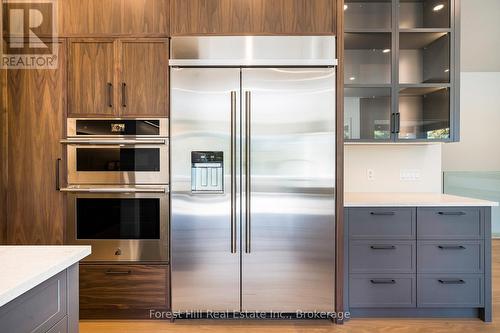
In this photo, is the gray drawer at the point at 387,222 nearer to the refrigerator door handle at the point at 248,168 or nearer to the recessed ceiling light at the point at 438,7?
the refrigerator door handle at the point at 248,168

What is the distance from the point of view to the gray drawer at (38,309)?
0.86 m

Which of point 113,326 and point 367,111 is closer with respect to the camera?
point 113,326

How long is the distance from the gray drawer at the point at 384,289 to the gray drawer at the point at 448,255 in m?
0.16

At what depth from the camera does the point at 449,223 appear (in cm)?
231

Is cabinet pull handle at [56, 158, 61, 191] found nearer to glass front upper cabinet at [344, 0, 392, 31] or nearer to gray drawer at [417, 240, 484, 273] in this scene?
glass front upper cabinet at [344, 0, 392, 31]

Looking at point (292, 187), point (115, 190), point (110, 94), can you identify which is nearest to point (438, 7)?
point (292, 187)

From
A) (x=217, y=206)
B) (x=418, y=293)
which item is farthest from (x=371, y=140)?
(x=217, y=206)

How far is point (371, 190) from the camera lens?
2.98 metres

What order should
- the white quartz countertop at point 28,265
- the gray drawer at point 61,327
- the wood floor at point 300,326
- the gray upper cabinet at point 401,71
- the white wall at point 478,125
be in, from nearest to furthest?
the white quartz countertop at point 28,265, the gray drawer at point 61,327, the wood floor at point 300,326, the gray upper cabinet at point 401,71, the white wall at point 478,125

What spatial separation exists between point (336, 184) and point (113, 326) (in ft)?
6.62

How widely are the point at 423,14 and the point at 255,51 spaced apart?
5.24 feet

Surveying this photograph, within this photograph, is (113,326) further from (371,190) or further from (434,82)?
(434,82)
